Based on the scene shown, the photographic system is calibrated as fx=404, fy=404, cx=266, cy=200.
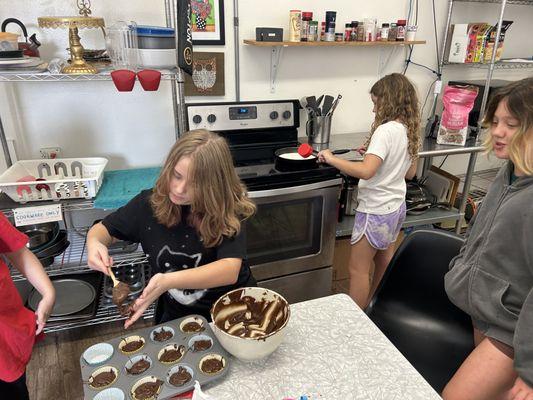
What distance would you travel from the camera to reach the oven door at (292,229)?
202 cm

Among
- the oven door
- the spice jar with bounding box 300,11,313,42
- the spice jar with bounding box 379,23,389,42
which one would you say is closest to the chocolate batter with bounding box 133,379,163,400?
the oven door

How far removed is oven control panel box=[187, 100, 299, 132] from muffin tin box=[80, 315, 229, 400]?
1380mm

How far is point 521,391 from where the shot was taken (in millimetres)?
1020

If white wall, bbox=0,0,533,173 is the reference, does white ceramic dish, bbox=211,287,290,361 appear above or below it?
below

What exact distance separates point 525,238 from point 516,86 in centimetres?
42

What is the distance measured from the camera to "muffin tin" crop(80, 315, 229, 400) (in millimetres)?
851

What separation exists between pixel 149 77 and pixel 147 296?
3.16ft

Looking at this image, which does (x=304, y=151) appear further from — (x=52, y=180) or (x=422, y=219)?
(x=52, y=180)

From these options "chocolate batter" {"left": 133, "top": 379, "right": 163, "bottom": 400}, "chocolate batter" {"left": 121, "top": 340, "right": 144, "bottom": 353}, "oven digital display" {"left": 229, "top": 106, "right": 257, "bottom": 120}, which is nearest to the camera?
"chocolate batter" {"left": 133, "top": 379, "right": 163, "bottom": 400}

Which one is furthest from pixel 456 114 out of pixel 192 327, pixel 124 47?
pixel 192 327

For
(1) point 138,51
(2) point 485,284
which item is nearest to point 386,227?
(2) point 485,284

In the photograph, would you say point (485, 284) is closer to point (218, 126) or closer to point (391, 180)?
point (391, 180)

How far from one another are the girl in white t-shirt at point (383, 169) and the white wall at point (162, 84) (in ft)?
2.50

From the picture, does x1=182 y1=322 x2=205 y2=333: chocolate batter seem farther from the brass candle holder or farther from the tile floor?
the tile floor
